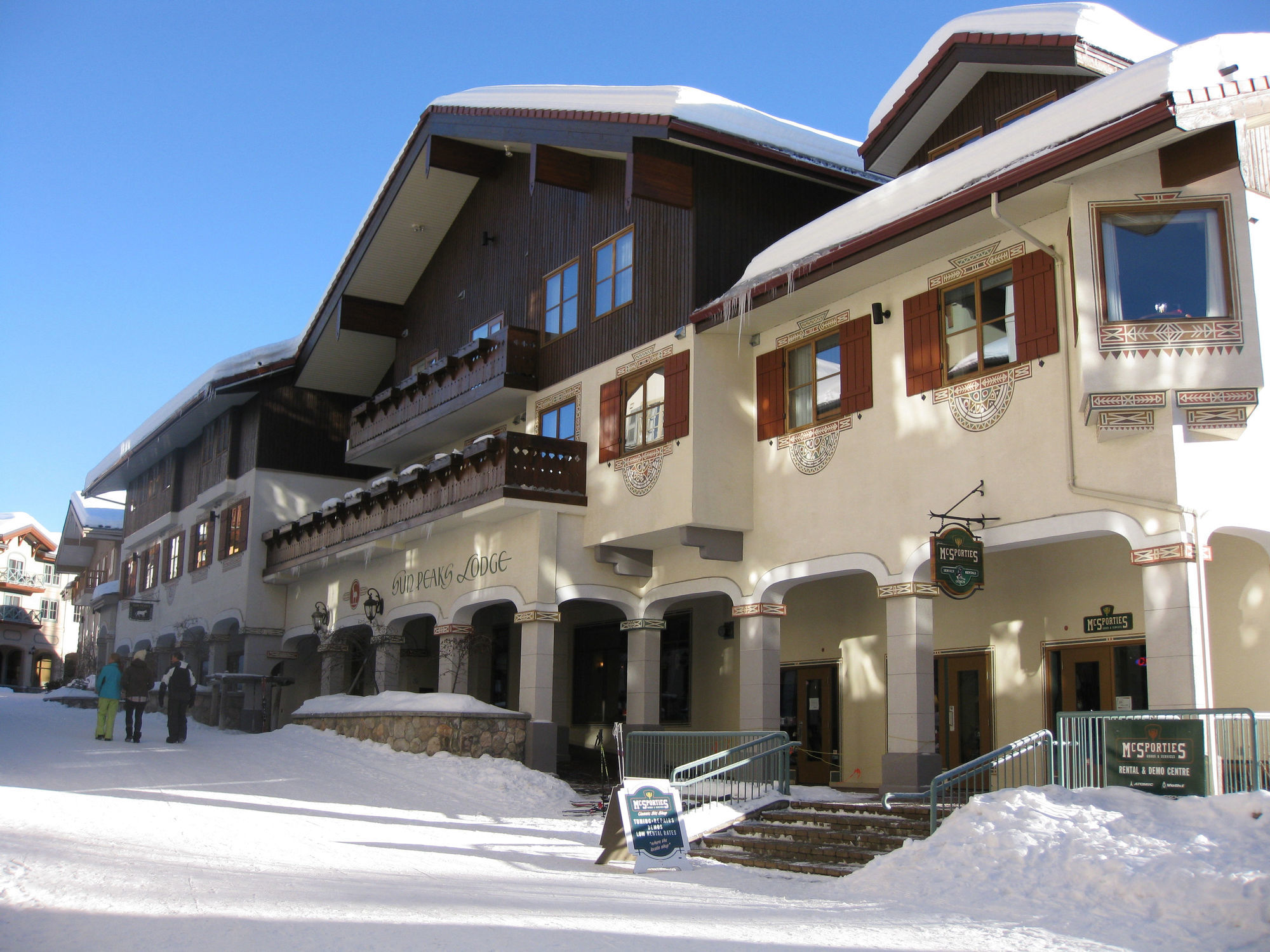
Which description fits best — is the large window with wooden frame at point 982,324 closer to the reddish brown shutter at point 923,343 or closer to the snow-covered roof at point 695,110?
the reddish brown shutter at point 923,343

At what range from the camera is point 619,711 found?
84.3 feet

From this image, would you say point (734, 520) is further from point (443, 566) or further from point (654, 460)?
point (443, 566)

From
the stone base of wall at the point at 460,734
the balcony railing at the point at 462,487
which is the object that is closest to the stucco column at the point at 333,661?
the balcony railing at the point at 462,487

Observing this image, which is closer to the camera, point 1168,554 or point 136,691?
point 1168,554

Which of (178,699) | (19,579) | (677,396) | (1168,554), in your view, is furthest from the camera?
(19,579)

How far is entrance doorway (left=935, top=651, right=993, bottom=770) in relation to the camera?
17.9 meters

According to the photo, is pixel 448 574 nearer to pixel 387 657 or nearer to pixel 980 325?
pixel 387 657

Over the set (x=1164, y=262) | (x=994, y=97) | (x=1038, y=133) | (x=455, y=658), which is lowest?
(x=455, y=658)

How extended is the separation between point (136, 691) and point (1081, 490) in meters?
15.8

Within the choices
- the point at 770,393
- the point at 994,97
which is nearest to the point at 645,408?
the point at 770,393

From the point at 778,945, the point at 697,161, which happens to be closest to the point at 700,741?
the point at 697,161

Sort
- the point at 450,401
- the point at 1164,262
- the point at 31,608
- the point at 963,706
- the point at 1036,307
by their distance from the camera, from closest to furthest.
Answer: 1. the point at 1164,262
2. the point at 1036,307
3. the point at 963,706
4. the point at 450,401
5. the point at 31,608

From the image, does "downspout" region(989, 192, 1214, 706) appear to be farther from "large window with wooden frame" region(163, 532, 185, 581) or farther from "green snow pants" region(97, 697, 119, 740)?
"large window with wooden frame" region(163, 532, 185, 581)

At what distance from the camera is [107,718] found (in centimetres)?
2139
